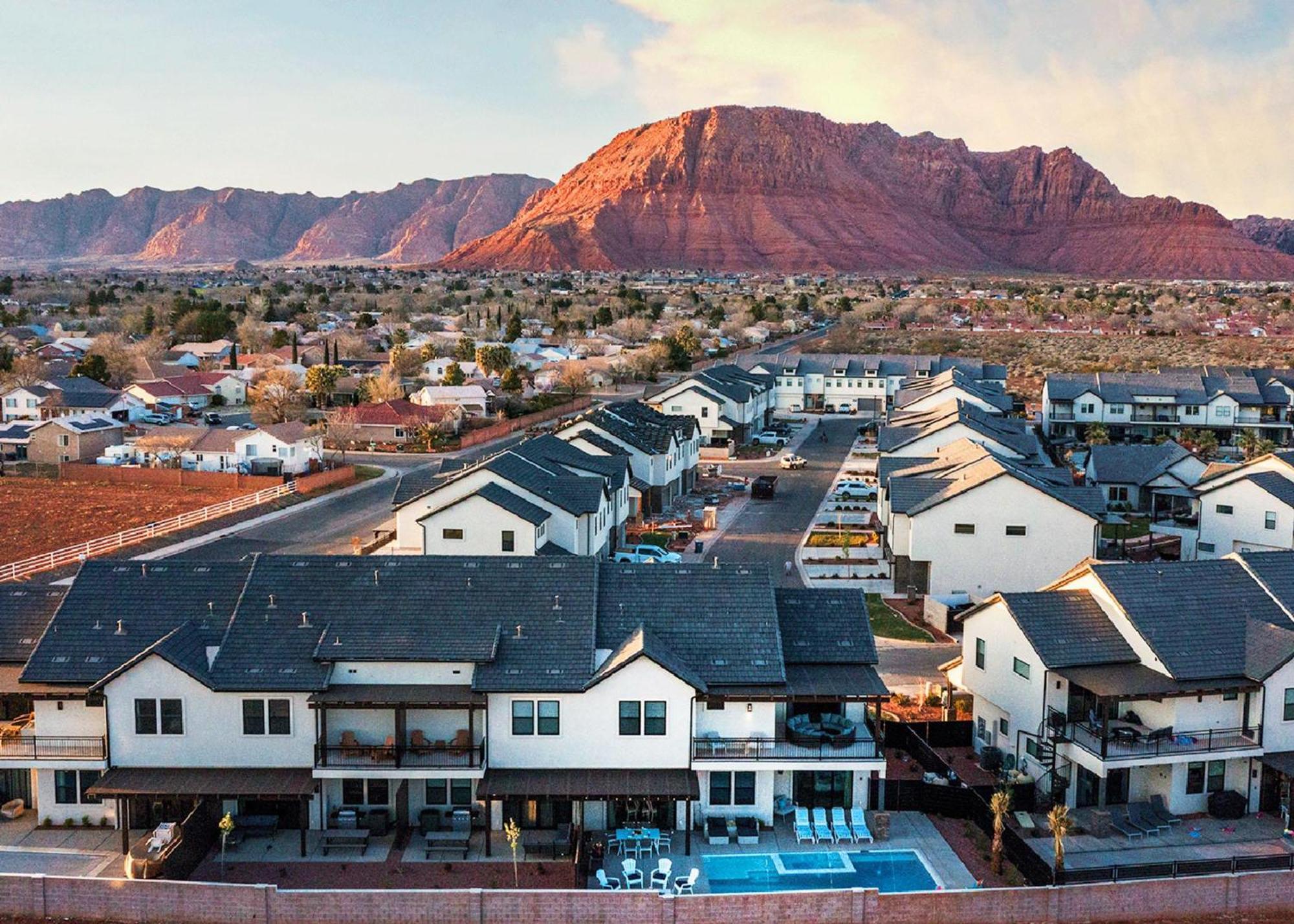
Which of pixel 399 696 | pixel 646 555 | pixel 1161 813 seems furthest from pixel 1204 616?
pixel 646 555

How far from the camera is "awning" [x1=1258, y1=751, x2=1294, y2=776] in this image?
2681cm

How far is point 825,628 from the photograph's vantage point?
30.0 m

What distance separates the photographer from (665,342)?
121 m

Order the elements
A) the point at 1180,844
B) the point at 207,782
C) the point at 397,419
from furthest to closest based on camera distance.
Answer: the point at 397,419
the point at 1180,844
the point at 207,782

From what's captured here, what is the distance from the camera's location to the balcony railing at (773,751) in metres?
26.6

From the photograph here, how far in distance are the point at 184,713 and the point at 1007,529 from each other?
30383 millimetres

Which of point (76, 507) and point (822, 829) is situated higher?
point (76, 507)

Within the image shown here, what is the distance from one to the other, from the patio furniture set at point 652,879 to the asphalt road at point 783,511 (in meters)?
22.5

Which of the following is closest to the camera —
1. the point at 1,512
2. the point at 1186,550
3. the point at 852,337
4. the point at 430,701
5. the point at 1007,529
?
the point at 430,701

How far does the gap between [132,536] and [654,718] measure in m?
38.4

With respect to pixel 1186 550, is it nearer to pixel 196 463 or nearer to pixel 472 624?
pixel 472 624

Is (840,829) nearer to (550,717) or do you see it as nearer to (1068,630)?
(550,717)

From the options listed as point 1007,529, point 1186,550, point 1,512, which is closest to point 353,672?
point 1007,529

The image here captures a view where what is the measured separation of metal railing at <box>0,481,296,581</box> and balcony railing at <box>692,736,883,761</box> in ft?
101
